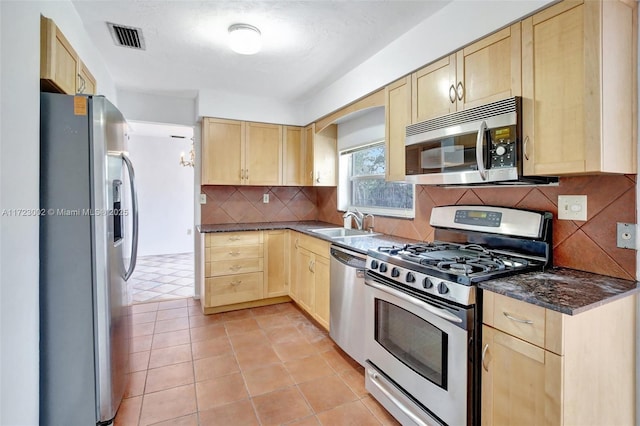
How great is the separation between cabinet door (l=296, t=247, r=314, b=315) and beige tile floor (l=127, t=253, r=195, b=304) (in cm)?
161

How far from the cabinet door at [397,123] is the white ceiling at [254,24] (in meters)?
0.37

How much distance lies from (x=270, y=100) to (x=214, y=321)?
8.37 ft

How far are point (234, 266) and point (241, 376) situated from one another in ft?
4.52

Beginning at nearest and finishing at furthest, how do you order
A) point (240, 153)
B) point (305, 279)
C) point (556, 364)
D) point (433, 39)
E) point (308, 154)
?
1. point (556, 364)
2. point (433, 39)
3. point (305, 279)
4. point (240, 153)
5. point (308, 154)

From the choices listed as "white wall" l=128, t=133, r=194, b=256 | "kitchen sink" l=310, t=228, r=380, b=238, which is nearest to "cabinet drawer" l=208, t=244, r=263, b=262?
"kitchen sink" l=310, t=228, r=380, b=238

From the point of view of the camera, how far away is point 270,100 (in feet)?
12.8

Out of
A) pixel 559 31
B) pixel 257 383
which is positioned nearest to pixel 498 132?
pixel 559 31

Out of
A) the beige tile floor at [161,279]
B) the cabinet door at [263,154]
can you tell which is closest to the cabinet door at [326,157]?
the cabinet door at [263,154]

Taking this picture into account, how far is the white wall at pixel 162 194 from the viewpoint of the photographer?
6461mm

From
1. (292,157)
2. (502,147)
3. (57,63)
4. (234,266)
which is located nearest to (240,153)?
(292,157)

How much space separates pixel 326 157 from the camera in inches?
153

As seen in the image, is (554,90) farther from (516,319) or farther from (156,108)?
(156,108)

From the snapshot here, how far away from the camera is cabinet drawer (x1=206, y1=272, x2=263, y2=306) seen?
11.2 feet

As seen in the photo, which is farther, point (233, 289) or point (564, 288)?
point (233, 289)
